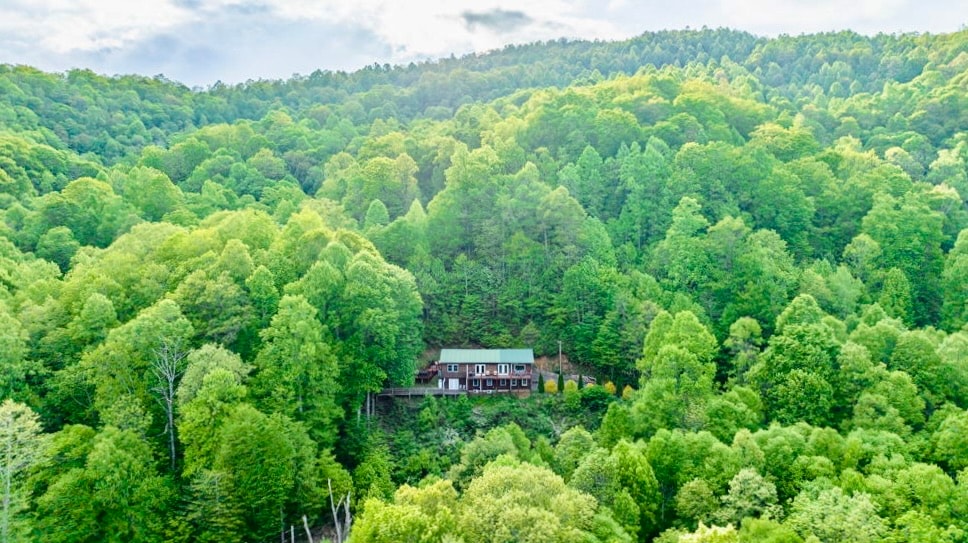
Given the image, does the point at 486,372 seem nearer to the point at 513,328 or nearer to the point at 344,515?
the point at 513,328

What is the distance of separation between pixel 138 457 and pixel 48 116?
3498 inches

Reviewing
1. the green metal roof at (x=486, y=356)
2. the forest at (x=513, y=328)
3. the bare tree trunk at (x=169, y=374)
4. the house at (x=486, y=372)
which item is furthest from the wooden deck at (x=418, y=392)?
the bare tree trunk at (x=169, y=374)

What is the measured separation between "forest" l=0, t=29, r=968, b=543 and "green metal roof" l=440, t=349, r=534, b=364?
8.74ft

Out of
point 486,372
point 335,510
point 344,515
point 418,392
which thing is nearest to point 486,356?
point 486,372

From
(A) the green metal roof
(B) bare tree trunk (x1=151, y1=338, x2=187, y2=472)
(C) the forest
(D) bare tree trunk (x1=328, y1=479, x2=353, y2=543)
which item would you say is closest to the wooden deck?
(C) the forest

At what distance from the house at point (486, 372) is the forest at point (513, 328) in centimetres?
250

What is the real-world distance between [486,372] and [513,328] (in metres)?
6.85

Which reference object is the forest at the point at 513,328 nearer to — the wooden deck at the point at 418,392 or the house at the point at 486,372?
the wooden deck at the point at 418,392

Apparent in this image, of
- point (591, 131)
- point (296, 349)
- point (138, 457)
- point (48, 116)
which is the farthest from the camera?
point (48, 116)

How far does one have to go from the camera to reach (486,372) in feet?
159

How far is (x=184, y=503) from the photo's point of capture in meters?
32.4

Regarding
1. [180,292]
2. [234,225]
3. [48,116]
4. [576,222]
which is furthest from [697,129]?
[48,116]

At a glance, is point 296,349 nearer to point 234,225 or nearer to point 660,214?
point 234,225

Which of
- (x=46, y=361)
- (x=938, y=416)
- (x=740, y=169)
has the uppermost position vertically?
(x=740, y=169)
